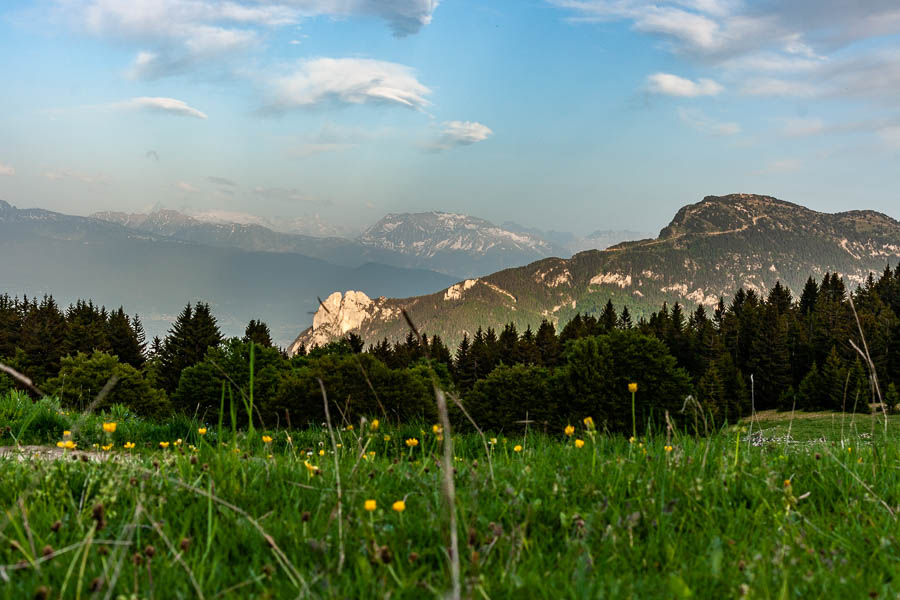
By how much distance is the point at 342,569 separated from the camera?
2480 mm

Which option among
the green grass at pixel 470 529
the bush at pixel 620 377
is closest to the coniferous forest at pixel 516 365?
the bush at pixel 620 377

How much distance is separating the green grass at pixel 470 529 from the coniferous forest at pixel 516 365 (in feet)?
3.22

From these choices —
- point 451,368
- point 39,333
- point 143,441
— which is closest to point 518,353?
point 451,368

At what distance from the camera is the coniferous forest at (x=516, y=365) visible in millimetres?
45281

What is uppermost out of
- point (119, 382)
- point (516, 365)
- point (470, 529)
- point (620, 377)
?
point (470, 529)

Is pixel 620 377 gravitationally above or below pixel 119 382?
above

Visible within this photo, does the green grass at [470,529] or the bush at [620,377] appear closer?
the green grass at [470,529]

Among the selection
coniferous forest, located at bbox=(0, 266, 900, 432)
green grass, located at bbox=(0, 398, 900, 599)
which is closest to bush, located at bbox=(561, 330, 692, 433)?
coniferous forest, located at bbox=(0, 266, 900, 432)

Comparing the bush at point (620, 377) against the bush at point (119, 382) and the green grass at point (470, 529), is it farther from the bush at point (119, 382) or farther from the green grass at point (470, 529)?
the green grass at point (470, 529)

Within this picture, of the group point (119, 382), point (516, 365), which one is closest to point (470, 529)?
point (119, 382)

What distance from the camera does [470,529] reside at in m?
2.72

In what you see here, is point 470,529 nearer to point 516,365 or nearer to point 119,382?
point 119,382

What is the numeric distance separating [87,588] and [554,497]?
2365 mm

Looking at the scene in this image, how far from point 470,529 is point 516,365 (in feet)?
197
